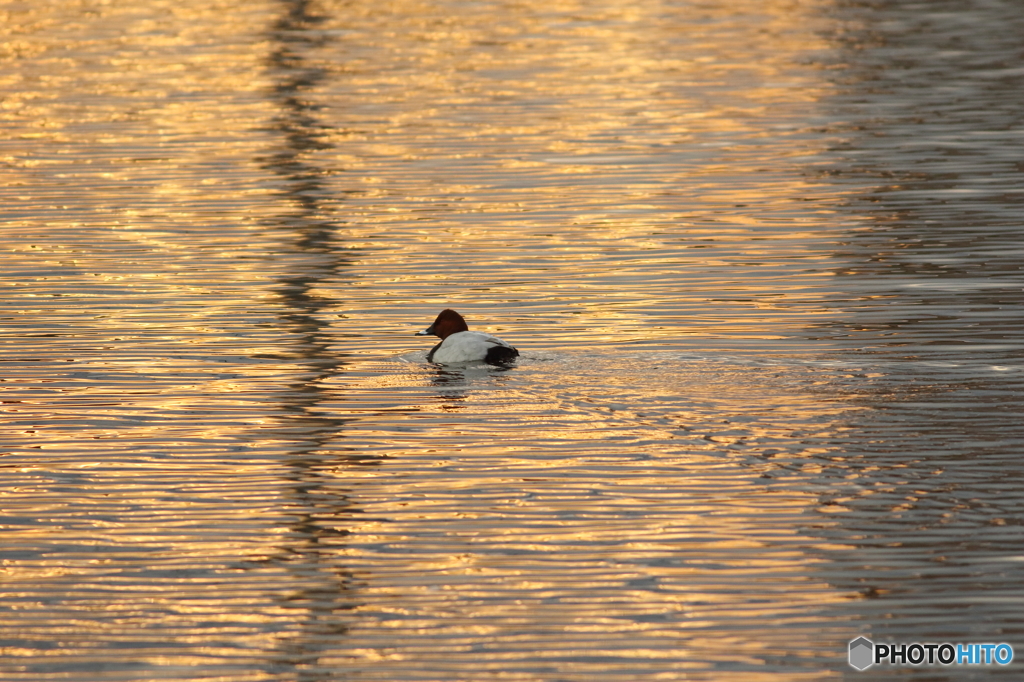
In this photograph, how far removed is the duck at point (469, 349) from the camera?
14.2 metres

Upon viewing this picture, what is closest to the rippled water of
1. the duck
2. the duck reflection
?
the duck reflection

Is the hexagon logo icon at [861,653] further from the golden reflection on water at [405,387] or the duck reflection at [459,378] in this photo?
the duck reflection at [459,378]

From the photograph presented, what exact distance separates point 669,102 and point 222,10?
23041 millimetres

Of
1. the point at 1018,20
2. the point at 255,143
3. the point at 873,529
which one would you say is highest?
the point at 873,529

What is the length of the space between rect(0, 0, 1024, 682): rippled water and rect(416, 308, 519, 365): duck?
0.49 feet

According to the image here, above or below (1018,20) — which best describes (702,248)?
above

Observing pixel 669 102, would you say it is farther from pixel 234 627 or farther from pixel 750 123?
pixel 234 627

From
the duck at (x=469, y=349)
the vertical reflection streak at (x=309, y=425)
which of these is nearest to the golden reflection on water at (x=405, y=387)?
the vertical reflection streak at (x=309, y=425)

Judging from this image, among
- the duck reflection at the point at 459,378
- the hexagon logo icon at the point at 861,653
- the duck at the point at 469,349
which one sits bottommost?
the duck reflection at the point at 459,378

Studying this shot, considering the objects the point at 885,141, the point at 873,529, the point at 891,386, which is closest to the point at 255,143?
the point at 885,141

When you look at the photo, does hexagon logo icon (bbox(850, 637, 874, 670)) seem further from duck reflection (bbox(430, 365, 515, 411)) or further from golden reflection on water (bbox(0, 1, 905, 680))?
duck reflection (bbox(430, 365, 515, 411))

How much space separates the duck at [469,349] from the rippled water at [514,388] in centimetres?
15

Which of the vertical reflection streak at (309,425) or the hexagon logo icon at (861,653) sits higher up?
the hexagon logo icon at (861,653)

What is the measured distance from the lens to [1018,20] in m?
44.9
